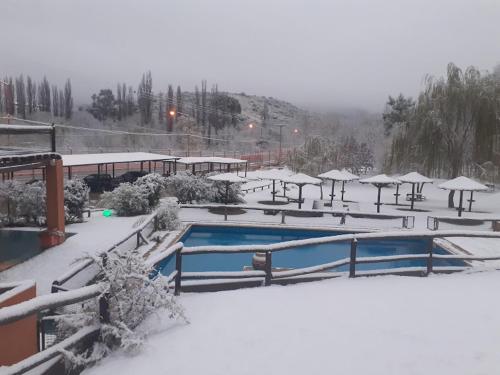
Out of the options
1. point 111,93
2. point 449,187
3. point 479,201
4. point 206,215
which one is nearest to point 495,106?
point 479,201

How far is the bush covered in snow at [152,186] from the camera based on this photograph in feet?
54.2

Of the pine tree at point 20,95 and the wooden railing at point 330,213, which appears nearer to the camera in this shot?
the wooden railing at point 330,213

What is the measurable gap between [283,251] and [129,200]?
22.5 feet

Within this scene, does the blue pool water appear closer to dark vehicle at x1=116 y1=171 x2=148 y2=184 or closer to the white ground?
the white ground

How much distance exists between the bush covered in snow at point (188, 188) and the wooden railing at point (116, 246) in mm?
4961

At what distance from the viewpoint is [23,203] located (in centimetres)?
1308

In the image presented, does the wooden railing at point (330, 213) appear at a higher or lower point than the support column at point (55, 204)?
lower

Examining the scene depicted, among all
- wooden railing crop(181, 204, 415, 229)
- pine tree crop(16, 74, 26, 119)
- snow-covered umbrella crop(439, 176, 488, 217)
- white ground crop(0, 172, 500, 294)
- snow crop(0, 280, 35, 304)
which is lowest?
white ground crop(0, 172, 500, 294)

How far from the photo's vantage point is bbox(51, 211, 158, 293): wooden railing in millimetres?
6883

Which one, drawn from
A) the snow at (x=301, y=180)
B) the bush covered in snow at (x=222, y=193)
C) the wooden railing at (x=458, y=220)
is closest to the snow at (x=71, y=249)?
the bush covered in snow at (x=222, y=193)

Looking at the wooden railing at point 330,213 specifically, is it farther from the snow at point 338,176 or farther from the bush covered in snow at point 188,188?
the snow at point 338,176

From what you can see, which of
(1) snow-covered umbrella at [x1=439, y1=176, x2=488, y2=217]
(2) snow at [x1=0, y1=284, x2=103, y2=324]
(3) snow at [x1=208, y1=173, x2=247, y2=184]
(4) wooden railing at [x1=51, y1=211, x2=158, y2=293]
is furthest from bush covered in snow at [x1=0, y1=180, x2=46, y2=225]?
(1) snow-covered umbrella at [x1=439, y1=176, x2=488, y2=217]

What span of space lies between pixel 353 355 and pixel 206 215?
13.6m

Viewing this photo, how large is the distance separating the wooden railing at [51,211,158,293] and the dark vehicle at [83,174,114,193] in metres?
9.56
